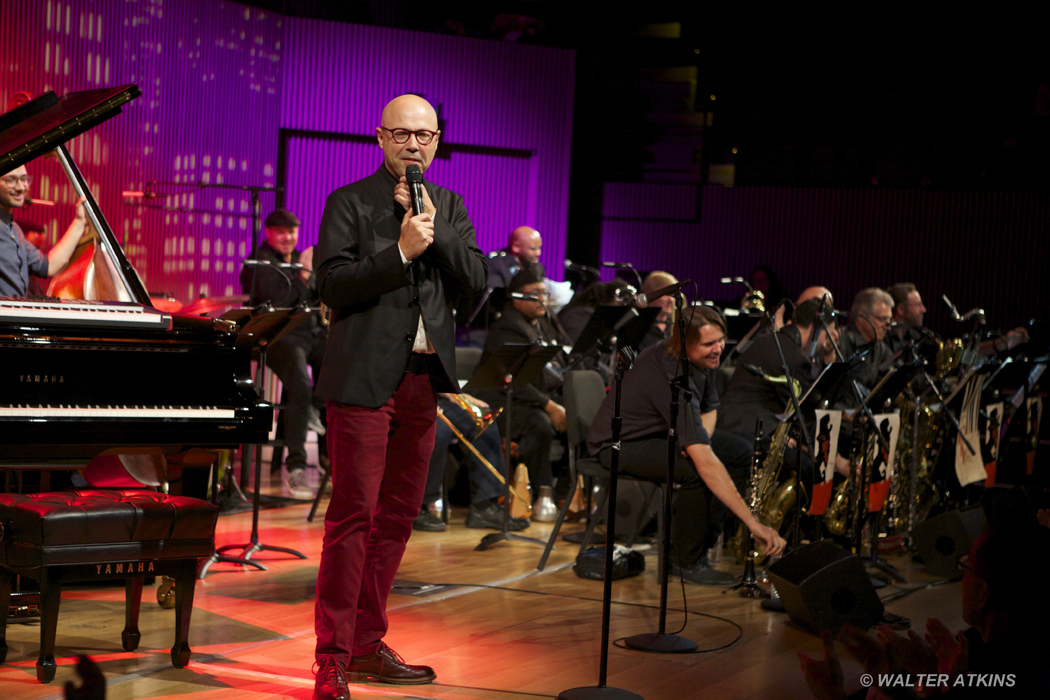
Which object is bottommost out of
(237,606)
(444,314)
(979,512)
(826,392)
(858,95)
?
(237,606)

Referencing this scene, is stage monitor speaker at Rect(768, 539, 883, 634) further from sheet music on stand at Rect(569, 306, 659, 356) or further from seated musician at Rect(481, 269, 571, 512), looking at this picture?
seated musician at Rect(481, 269, 571, 512)

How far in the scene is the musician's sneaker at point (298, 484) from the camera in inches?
278

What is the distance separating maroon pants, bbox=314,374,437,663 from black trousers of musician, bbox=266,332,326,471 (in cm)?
383

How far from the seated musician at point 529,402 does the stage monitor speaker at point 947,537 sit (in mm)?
2161

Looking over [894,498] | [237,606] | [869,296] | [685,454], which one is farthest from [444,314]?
[869,296]

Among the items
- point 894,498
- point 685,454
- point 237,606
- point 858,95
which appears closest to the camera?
point 237,606

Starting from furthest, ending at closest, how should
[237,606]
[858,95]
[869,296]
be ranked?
[858,95], [869,296], [237,606]

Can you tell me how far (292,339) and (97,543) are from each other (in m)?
4.10

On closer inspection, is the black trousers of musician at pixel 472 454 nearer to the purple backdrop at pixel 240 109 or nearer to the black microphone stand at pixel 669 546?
the black microphone stand at pixel 669 546

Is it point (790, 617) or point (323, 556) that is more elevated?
point (323, 556)

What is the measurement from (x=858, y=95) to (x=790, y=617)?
919 centimetres

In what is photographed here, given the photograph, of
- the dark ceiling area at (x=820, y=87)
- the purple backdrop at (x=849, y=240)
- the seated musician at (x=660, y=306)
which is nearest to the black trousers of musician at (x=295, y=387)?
the seated musician at (x=660, y=306)

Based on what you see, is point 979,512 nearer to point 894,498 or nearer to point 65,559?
point 894,498

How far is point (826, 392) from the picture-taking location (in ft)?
16.3
